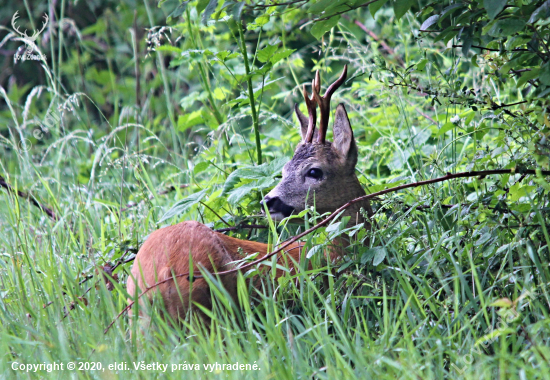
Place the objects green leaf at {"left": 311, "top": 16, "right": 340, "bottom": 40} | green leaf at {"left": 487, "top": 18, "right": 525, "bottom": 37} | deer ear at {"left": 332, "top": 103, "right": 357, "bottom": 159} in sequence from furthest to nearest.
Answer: deer ear at {"left": 332, "top": 103, "right": 357, "bottom": 159} → green leaf at {"left": 311, "top": 16, "right": 340, "bottom": 40} → green leaf at {"left": 487, "top": 18, "right": 525, "bottom": 37}

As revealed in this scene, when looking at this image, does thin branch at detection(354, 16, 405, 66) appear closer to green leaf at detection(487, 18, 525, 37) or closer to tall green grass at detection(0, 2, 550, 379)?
tall green grass at detection(0, 2, 550, 379)

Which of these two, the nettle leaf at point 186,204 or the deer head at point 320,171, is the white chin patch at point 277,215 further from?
the nettle leaf at point 186,204

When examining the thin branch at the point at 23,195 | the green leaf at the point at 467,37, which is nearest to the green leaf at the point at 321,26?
the green leaf at the point at 467,37

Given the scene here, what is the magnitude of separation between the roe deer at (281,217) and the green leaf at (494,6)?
0.89m

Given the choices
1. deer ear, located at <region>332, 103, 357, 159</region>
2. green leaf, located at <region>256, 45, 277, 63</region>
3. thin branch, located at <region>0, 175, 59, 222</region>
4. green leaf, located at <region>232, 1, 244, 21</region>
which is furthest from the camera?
thin branch, located at <region>0, 175, 59, 222</region>

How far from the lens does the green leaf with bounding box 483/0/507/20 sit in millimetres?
1784

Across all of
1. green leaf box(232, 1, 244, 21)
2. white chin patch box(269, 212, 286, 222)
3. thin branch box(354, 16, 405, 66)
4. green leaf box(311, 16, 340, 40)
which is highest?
green leaf box(232, 1, 244, 21)

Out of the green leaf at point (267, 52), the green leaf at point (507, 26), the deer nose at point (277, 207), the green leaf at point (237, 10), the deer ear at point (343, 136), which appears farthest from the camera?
the green leaf at point (267, 52)

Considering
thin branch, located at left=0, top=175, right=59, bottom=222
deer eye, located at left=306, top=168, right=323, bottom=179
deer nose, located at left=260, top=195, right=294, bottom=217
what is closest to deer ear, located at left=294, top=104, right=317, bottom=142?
deer eye, located at left=306, top=168, right=323, bottom=179

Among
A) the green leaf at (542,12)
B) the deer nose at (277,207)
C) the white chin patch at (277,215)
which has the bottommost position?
the white chin patch at (277,215)

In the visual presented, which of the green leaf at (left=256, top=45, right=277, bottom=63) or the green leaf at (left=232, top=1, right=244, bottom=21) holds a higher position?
the green leaf at (left=232, top=1, right=244, bottom=21)

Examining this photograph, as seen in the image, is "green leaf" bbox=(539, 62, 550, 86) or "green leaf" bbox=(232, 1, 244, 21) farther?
"green leaf" bbox=(232, 1, 244, 21)

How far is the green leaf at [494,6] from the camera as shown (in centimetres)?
178

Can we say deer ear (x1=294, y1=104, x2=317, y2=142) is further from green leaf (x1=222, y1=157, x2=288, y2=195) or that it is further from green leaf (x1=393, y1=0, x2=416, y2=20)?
green leaf (x1=393, y1=0, x2=416, y2=20)
